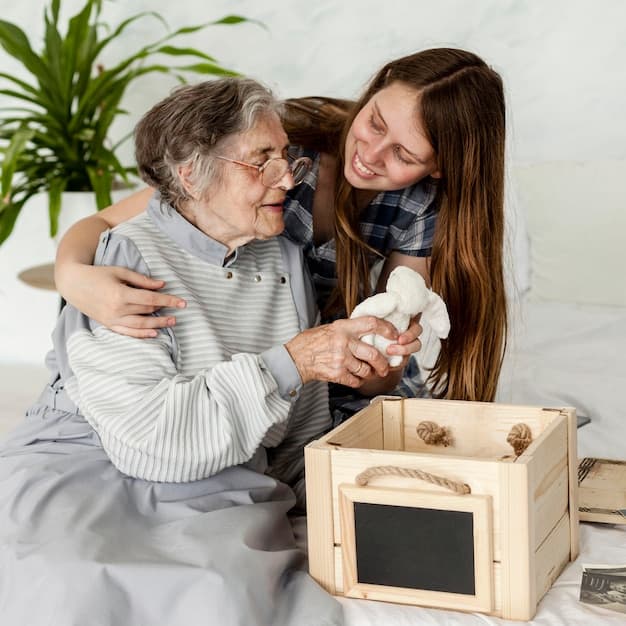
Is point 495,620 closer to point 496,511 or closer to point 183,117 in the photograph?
point 496,511

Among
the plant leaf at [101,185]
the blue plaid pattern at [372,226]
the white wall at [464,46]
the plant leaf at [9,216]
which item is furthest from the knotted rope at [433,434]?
the plant leaf at [9,216]

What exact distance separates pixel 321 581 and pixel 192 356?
42 cm

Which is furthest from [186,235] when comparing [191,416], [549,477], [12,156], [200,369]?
[12,156]

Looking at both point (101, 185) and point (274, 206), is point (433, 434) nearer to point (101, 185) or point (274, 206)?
point (274, 206)

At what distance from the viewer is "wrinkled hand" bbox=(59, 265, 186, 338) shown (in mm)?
1532

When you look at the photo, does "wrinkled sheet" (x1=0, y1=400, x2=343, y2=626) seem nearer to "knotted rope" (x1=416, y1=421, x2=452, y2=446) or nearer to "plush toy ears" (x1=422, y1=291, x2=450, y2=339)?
"knotted rope" (x1=416, y1=421, x2=452, y2=446)

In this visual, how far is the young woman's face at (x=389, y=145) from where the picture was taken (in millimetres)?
1763

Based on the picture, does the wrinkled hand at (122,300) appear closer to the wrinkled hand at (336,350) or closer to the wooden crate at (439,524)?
the wrinkled hand at (336,350)

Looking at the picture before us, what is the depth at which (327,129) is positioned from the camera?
2.02m

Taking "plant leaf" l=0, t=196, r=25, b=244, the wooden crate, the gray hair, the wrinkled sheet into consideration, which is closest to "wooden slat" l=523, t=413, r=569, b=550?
the wooden crate

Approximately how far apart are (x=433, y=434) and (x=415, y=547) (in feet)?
0.89

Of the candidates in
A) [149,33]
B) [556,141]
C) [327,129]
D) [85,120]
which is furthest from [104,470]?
[149,33]

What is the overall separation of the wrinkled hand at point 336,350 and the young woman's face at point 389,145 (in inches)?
16.0

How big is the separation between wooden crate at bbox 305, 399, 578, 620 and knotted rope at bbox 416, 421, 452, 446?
163 millimetres
